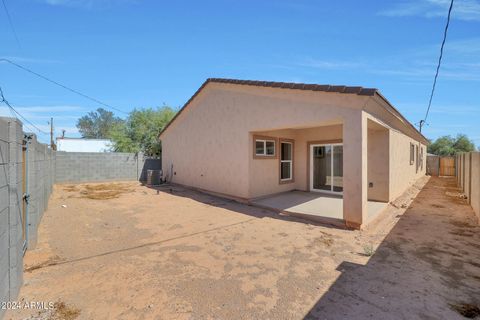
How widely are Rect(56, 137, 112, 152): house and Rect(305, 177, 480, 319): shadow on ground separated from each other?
31591 millimetres

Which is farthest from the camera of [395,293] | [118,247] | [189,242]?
[189,242]

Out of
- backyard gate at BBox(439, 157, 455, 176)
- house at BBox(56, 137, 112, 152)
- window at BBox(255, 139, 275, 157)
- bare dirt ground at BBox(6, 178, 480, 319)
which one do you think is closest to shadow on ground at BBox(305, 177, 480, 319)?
bare dirt ground at BBox(6, 178, 480, 319)

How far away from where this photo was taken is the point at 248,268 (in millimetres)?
4250

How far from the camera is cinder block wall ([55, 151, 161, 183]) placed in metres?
16.1

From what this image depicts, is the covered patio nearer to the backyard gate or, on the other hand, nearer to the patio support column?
the patio support column

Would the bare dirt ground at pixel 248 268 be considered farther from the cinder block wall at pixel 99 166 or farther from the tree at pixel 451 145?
the tree at pixel 451 145

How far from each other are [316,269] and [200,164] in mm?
9113

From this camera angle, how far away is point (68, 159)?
Result: 16.2 metres

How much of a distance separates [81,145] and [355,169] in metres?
33.6

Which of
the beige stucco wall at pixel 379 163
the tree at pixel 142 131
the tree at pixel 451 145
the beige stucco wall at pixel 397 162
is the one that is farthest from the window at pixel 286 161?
the tree at pixel 451 145

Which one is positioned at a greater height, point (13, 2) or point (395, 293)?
point (13, 2)

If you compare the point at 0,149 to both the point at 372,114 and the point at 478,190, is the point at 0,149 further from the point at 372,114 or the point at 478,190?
the point at 478,190

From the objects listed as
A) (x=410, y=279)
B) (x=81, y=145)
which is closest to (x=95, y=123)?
(x=81, y=145)

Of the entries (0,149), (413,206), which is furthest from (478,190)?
(0,149)
